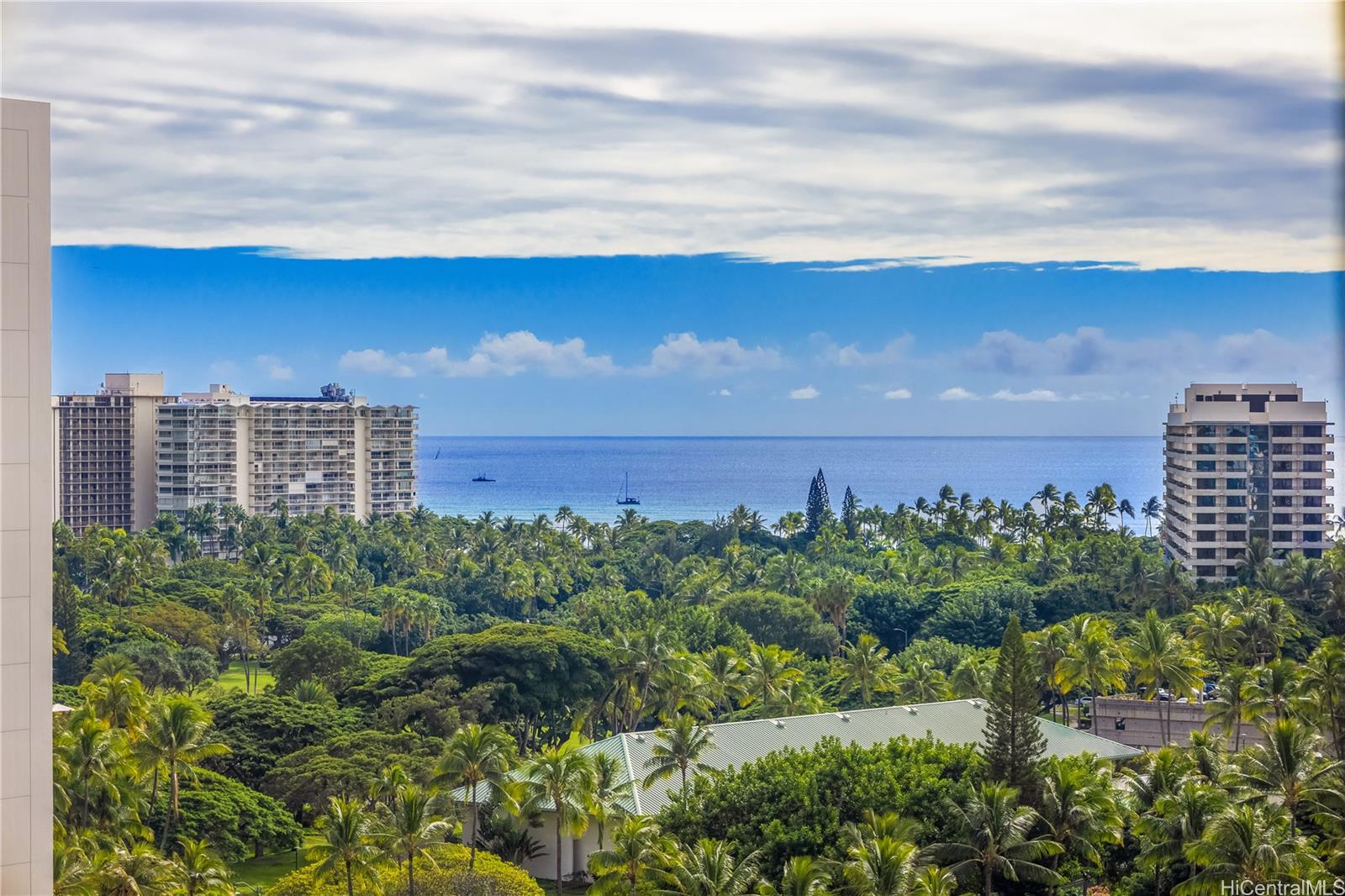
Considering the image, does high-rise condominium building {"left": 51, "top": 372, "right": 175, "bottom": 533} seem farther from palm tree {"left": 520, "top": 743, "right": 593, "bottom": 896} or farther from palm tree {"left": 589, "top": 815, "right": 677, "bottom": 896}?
palm tree {"left": 589, "top": 815, "right": 677, "bottom": 896}

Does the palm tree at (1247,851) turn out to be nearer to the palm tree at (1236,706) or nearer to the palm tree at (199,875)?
the palm tree at (1236,706)

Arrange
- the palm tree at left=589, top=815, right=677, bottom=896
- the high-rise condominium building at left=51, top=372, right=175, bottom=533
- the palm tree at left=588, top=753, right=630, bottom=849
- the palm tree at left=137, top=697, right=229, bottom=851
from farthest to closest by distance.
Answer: the high-rise condominium building at left=51, top=372, right=175, bottom=533 < the palm tree at left=137, top=697, right=229, bottom=851 < the palm tree at left=588, top=753, right=630, bottom=849 < the palm tree at left=589, top=815, right=677, bottom=896

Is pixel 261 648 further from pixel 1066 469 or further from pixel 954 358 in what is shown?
pixel 1066 469

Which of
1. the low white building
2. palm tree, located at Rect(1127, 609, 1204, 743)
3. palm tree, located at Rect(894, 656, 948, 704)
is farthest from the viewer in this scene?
palm tree, located at Rect(894, 656, 948, 704)

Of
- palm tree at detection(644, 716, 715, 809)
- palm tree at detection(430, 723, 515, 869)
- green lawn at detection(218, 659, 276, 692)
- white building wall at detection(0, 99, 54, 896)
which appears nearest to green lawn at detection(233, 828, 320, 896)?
palm tree at detection(430, 723, 515, 869)

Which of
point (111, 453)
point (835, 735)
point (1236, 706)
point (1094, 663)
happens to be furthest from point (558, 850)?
point (111, 453)

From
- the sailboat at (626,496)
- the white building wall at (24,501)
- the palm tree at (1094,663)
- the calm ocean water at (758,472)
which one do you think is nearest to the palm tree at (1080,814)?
the palm tree at (1094,663)
